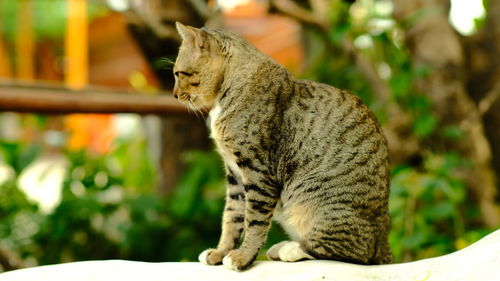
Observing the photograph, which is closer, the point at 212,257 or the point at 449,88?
the point at 212,257

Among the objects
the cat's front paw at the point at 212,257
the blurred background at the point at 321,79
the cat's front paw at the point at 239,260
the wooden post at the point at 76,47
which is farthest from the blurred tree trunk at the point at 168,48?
the wooden post at the point at 76,47

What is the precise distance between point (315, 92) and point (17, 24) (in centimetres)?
584

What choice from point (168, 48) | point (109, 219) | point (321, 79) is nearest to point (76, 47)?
point (168, 48)

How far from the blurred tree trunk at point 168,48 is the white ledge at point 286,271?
1654 mm

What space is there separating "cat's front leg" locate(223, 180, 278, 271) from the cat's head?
44 centimetres

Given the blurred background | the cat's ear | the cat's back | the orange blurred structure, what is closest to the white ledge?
the cat's back

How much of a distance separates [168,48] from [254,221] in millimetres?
2361

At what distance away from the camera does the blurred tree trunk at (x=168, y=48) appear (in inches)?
145

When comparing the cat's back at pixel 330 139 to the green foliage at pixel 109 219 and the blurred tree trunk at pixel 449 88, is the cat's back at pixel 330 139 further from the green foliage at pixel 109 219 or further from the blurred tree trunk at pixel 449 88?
the green foliage at pixel 109 219

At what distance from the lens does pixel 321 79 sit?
4.43 m

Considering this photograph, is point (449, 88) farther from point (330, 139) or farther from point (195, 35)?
point (195, 35)

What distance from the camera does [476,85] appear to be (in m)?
4.09

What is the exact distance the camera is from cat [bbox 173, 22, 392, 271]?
205 centimetres

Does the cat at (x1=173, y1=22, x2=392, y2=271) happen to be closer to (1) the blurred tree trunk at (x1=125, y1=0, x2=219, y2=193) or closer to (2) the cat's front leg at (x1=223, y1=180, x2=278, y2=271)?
Answer: (2) the cat's front leg at (x1=223, y1=180, x2=278, y2=271)
